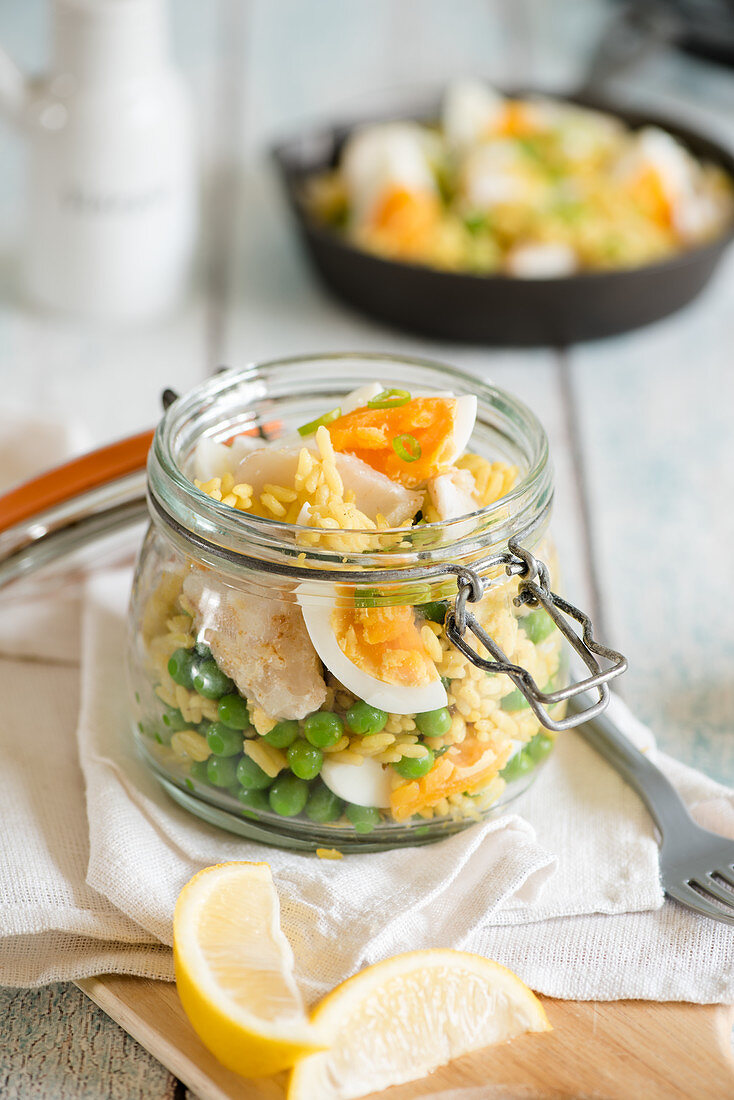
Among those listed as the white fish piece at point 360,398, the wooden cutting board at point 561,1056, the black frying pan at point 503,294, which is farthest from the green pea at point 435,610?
the black frying pan at point 503,294

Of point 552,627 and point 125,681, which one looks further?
point 125,681

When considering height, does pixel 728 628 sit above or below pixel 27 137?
below

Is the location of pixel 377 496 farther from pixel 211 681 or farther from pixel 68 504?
pixel 68 504

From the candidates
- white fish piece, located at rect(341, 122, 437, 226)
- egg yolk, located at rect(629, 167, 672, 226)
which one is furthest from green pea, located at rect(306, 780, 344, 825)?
egg yolk, located at rect(629, 167, 672, 226)

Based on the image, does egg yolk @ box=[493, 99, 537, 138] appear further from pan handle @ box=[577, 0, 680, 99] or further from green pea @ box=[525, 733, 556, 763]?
green pea @ box=[525, 733, 556, 763]

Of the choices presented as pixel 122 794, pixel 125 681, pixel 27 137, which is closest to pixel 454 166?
pixel 27 137

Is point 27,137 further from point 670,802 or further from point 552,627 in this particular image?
point 670,802

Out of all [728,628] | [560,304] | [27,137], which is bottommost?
[728,628]
